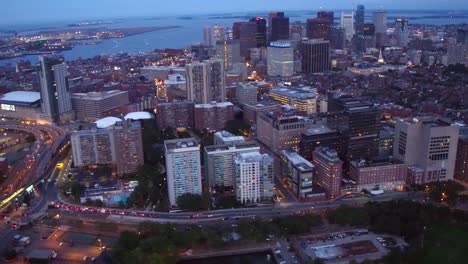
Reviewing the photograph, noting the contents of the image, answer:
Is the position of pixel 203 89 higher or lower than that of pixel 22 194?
higher

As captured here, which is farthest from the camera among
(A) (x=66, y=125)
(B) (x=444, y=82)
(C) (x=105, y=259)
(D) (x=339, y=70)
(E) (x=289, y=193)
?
(D) (x=339, y=70)

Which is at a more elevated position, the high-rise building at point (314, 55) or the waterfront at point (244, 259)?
the high-rise building at point (314, 55)

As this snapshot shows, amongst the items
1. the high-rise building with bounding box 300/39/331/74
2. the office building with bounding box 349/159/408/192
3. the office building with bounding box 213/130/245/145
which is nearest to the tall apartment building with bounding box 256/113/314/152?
the office building with bounding box 213/130/245/145

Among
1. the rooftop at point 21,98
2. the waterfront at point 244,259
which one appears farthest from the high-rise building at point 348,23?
the waterfront at point 244,259

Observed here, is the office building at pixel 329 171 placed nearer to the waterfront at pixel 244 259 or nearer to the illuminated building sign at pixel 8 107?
the waterfront at pixel 244 259

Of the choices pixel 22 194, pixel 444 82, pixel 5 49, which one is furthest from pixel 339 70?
pixel 5 49

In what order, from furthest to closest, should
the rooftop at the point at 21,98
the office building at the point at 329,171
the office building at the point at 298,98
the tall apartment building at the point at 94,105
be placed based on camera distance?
the rooftop at the point at 21,98 → the tall apartment building at the point at 94,105 → the office building at the point at 298,98 → the office building at the point at 329,171

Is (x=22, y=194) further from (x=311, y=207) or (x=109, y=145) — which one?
(x=311, y=207)
